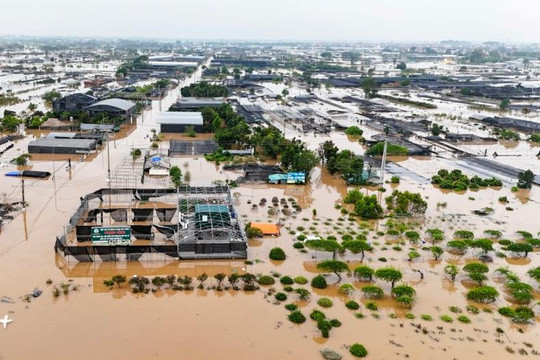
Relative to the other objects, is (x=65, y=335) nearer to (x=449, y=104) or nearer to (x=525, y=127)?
(x=525, y=127)

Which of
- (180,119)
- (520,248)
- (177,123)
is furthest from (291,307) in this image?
(180,119)

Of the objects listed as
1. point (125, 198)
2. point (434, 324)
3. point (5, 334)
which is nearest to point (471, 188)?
point (434, 324)

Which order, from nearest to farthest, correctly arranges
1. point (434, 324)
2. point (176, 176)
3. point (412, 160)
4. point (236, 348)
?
point (236, 348) → point (434, 324) → point (176, 176) → point (412, 160)

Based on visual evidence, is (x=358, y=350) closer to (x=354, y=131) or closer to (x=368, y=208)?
(x=368, y=208)

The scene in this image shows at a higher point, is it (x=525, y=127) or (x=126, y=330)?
(x=525, y=127)

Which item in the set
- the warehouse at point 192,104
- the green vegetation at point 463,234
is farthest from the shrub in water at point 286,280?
the warehouse at point 192,104

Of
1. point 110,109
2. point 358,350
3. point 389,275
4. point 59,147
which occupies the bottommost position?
point 358,350

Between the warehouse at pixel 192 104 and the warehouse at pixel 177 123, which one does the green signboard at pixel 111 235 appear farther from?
the warehouse at pixel 192 104
